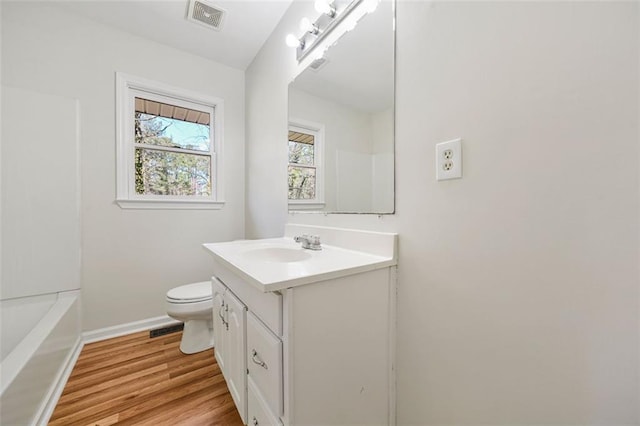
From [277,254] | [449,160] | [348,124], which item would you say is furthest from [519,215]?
[277,254]

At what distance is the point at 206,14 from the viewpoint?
1719mm

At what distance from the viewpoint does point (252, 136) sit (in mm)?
2227

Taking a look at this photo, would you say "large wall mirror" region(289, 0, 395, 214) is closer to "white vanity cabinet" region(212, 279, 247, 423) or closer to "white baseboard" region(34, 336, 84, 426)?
"white vanity cabinet" region(212, 279, 247, 423)

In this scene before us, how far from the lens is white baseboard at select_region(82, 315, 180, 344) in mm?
1782

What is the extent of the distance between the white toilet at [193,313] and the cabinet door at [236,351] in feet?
1.65

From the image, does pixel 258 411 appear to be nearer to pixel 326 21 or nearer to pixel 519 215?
pixel 519 215

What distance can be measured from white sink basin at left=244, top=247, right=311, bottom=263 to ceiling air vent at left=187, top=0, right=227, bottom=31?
5.62 feet

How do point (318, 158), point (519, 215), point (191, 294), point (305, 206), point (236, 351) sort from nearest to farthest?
point (519, 215) < point (236, 351) < point (318, 158) < point (305, 206) < point (191, 294)

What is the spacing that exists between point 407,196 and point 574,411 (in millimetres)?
706

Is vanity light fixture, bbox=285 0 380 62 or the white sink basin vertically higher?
vanity light fixture, bbox=285 0 380 62

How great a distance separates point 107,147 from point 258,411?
209 centimetres

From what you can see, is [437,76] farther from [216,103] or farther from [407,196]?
[216,103]

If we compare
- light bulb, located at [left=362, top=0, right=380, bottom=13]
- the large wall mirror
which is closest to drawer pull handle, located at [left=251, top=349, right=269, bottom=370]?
the large wall mirror

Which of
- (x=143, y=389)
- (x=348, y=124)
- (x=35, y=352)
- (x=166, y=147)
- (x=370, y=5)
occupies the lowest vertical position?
(x=143, y=389)
